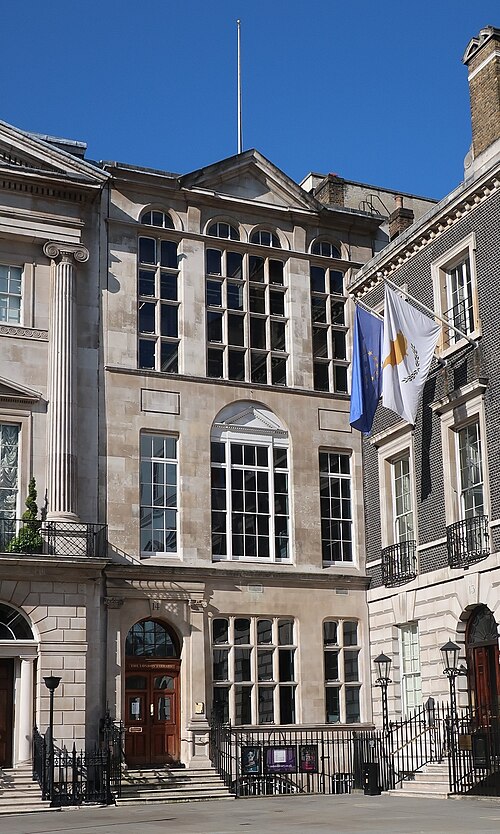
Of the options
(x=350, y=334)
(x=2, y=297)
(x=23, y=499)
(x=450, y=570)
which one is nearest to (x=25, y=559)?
(x=23, y=499)

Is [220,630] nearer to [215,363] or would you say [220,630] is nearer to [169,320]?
[215,363]

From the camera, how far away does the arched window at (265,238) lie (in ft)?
97.1

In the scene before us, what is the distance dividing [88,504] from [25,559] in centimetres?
266

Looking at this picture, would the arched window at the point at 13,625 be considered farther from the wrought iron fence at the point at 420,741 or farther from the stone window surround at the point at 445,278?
the stone window surround at the point at 445,278

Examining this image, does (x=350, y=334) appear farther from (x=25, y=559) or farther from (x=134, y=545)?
(x=25, y=559)

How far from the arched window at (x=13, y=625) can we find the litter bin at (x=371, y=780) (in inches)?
302

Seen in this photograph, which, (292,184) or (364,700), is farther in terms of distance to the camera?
(292,184)

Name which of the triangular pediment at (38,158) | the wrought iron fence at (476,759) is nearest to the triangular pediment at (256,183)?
the triangular pediment at (38,158)

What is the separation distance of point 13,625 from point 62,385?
222 inches

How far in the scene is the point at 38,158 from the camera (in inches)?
1052

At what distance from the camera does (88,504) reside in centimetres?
2580

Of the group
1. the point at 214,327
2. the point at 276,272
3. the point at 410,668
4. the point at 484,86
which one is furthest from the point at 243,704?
the point at 484,86

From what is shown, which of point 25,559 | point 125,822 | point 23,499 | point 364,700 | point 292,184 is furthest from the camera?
point 292,184

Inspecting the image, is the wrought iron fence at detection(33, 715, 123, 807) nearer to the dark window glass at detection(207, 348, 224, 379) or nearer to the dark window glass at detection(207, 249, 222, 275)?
the dark window glass at detection(207, 348, 224, 379)
